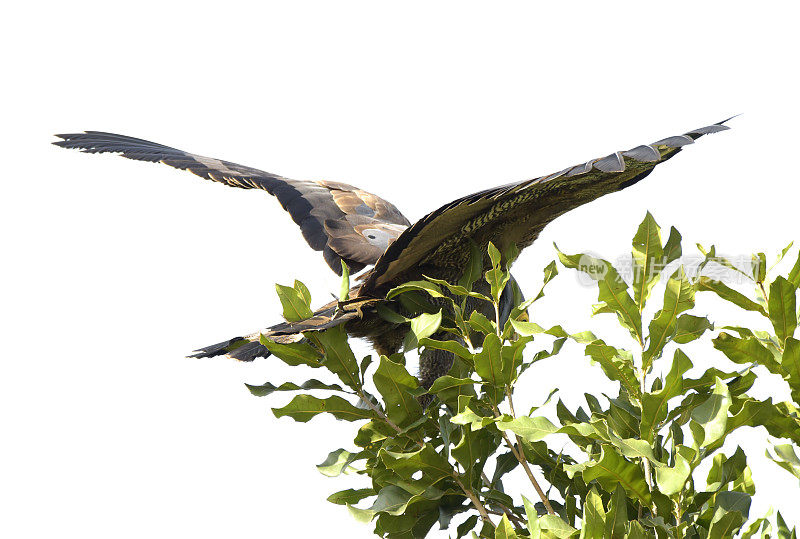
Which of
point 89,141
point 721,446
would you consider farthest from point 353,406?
point 89,141

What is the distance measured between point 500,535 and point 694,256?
93 centimetres

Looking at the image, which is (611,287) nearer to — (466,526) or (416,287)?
(416,287)

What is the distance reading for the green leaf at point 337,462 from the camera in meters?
2.46

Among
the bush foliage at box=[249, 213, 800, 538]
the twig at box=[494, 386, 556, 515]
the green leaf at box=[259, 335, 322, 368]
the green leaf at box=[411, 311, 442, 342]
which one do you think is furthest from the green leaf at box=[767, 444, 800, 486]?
the green leaf at box=[259, 335, 322, 368]

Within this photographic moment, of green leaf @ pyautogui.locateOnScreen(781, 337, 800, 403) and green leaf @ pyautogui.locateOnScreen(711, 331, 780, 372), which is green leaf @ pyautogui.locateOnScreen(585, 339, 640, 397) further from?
green leaf @ pyautogui.locateOnScreen(781, 337, 800, 403)

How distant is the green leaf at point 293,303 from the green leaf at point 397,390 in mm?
272

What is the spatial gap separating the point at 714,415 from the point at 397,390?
82cm

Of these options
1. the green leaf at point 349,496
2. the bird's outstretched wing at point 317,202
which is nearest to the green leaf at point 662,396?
the green leaf at point 349,496

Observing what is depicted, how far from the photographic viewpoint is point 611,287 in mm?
2197

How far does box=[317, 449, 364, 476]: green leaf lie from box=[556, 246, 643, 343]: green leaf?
820 mm

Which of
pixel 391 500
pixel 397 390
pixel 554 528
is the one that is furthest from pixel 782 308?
pixel 391 500

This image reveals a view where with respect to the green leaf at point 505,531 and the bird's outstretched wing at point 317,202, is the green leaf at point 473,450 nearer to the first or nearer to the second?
the green leaf at point 505,531

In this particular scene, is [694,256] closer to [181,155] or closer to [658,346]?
[658,346]

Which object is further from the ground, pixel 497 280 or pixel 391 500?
pixel 497 280
